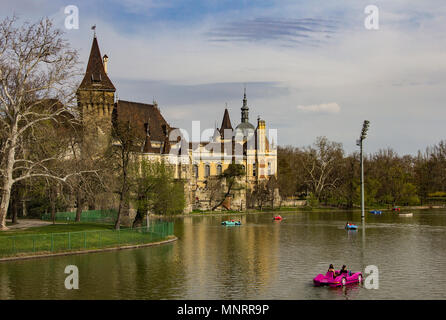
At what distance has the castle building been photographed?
91.1m

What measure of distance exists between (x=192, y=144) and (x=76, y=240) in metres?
76.0

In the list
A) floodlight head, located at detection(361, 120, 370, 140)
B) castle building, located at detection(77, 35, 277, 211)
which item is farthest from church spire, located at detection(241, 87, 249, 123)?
floodlight head, located at detection(361, 120, 370, 140)

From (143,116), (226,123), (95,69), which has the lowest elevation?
(143,116)

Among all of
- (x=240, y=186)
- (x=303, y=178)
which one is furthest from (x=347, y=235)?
(x=303, y=178)

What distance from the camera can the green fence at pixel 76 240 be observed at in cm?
3734

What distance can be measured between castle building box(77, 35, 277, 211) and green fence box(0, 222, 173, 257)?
31.4m

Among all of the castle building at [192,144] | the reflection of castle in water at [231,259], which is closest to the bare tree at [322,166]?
the castle building at [192,144]

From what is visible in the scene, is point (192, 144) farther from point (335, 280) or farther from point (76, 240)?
point (335, 280)

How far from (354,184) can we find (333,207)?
8.45 m

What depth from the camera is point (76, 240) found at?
1624 inches

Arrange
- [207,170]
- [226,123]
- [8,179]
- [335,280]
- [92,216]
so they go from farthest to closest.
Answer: [226,123] → [207,170] → [92,216] → [8,179] → [335,280]

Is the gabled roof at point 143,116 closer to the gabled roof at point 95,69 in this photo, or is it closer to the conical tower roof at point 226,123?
the gabled roof at point 95,69

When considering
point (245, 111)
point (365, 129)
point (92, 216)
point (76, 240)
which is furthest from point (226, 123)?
point (76, 240)
